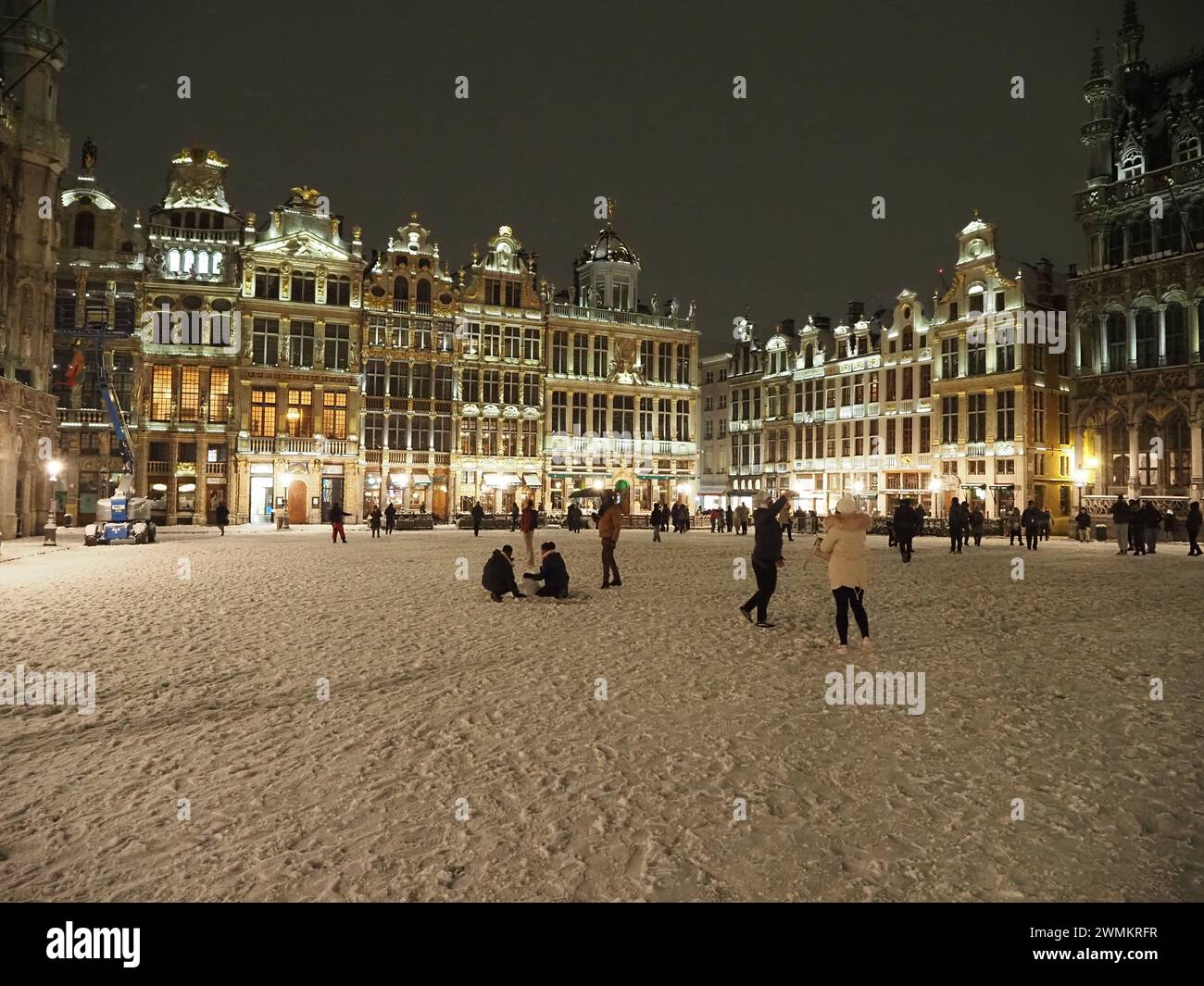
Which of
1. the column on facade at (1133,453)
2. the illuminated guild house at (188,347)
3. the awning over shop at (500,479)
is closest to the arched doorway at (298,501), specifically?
the illuminated guild house at (188,347)

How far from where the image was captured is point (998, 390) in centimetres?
4753

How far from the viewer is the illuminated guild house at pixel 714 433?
2699 inches

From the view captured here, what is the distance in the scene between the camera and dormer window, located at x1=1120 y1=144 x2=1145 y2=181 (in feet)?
146

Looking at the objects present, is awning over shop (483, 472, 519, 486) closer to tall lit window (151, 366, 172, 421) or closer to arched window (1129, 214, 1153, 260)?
tall lit window (151, 366, 172, 421)

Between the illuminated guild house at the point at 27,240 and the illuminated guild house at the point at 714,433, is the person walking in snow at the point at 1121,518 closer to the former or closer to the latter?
the illuminated guild house at the point at 27,240

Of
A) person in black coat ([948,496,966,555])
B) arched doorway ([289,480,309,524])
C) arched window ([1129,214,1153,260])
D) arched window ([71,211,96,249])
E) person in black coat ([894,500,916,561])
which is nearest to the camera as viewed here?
person in black coat ([894,500,916,561])

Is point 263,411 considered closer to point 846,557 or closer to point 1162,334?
point 846,557

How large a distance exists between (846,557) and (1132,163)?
4869cm

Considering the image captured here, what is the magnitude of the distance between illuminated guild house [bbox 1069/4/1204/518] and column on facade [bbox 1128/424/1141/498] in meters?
0.05

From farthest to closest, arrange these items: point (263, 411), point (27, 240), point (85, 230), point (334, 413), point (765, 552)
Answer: point (334, 413) → point (263, 411) → point (85, 230) → point (27, 240) → point (765, 552)

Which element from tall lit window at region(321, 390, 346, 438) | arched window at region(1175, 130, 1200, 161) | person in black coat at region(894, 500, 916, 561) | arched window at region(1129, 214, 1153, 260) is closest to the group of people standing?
person in black coat at region(894, 500, 916, 561)

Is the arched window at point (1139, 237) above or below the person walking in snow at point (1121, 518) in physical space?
above

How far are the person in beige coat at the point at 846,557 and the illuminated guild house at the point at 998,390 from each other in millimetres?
42546

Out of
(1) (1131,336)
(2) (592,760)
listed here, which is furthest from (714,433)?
(2) (592,760)
